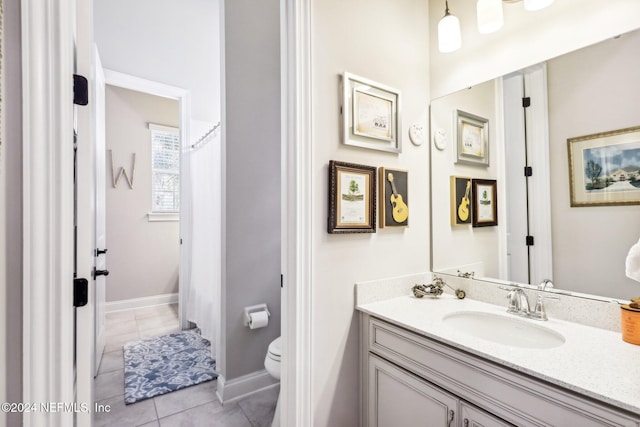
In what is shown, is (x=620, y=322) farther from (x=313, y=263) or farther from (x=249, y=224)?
(x=249, y=224)

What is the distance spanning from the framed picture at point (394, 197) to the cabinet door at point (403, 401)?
0.69 m

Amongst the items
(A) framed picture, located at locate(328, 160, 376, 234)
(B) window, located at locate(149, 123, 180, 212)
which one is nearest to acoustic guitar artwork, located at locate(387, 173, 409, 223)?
(A) framed picture, located at locate(328, 160, 376, 234)

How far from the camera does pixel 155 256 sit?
12.9ft

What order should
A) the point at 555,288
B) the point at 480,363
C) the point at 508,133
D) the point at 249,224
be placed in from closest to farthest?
the point at 480,363, the point at 555,288, the point at 508,133, the point at 249,224

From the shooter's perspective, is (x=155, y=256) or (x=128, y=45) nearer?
(x=128, y=45)

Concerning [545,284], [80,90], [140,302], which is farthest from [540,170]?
[140,302]

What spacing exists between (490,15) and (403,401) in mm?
1796

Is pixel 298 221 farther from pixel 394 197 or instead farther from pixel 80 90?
pixel 80 90

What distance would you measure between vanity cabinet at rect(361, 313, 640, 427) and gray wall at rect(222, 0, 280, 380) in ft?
3.18

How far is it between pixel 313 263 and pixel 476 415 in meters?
0.80

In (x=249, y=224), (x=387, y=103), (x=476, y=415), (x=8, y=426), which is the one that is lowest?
(x=476, y=415)

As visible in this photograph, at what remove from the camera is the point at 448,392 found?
3.57ft

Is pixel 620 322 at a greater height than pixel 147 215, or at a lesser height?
lesser

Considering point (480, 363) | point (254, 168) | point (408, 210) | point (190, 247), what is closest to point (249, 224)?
point (254, 168)
